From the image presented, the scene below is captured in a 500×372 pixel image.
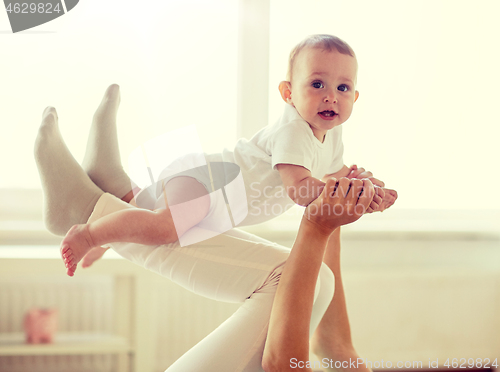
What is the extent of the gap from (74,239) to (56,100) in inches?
48.6

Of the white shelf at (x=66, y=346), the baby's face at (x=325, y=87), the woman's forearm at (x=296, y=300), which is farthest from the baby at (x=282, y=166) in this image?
the white shelf at (x=66, y=346)

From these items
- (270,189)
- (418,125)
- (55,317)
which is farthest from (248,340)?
(418,125)

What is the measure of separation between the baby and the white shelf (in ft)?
3.09

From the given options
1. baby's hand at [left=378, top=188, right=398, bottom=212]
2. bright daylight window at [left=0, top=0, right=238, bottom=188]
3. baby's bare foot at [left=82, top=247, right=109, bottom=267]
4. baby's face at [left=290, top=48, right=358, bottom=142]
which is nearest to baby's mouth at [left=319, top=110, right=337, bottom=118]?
baby's face at [left=290, top=48, right=358, bottom=142]

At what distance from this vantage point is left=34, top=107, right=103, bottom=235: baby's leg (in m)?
0.69

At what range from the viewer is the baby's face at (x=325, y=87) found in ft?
2.23

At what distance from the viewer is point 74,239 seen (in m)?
0.64

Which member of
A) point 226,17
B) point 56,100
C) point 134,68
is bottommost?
point 56,100

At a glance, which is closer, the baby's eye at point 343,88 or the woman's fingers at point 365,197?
the woman's fingers at point 365,197

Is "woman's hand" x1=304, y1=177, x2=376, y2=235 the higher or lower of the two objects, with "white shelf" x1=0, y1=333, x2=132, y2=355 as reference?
higher

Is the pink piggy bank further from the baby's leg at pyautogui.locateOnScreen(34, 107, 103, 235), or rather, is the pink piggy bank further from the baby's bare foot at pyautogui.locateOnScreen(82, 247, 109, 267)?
the baby's leg at pyautogui.locateOnScreen(34, 107, 103, 235)

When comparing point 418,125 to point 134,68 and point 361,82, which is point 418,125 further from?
point 134,68

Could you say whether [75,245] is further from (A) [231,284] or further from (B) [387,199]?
(B) [387,199]

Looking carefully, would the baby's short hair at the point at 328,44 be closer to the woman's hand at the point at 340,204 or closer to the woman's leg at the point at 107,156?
the woman's hand at the point at 340,204
